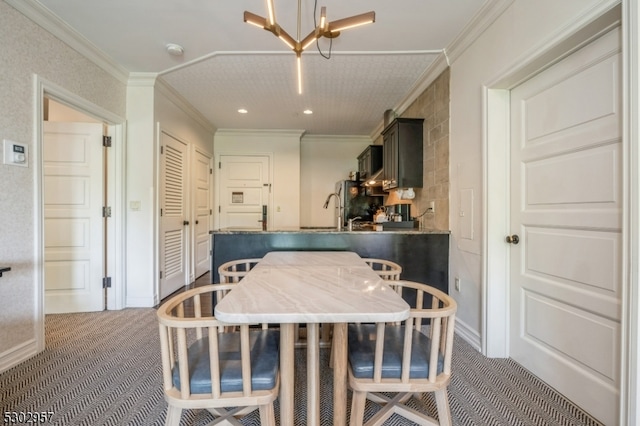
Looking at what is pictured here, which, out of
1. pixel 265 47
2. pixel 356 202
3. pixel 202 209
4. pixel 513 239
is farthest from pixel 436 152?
pixel 202 209

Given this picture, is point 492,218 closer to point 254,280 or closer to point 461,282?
point 461,282

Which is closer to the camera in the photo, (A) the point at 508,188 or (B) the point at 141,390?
(B) the point at 141,390

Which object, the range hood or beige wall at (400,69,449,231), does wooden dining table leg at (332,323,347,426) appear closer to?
beige wall at (400,69,449,231)

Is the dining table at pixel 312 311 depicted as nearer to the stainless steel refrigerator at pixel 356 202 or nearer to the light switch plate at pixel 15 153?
the light switch plate at pixel 15 153

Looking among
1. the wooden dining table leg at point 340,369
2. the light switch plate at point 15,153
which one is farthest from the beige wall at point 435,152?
the light switch plate at point 15,153

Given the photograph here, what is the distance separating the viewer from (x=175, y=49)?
2660 mm

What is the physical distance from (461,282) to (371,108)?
2756 millimetres

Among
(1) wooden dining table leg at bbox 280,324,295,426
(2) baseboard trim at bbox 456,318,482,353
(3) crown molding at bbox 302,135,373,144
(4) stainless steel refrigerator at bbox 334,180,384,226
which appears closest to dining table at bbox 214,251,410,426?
(1) wooden dining table leg at bbox 280,324,295,426

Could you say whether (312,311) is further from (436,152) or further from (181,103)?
(181,103)

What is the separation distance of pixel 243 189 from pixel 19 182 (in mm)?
3514

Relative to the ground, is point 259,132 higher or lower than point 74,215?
higher

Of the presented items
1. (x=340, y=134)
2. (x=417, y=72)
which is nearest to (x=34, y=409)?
(x=417, y=72)

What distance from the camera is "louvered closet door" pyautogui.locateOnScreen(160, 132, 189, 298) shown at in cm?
354

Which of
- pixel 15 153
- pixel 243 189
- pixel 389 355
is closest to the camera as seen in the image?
pixel 389 355
